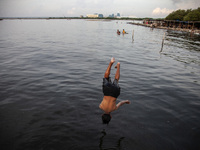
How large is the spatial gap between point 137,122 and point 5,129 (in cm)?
594

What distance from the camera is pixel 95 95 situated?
29.0ft

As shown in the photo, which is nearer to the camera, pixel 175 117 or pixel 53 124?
pixel 53 124

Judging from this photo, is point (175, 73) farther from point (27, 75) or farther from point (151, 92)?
point (27, 75)

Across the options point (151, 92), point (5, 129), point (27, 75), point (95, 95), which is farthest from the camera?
point (27, 75)

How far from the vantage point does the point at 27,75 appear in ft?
38.6

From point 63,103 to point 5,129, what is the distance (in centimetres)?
288

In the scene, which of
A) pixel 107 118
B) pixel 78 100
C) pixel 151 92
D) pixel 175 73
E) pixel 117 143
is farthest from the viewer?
pixel 175 73

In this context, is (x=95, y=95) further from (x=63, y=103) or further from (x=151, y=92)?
(x=151, y=92)

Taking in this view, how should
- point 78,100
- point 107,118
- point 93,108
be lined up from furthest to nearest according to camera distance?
1. point 78,100
2. point 93,108
3. point 107,118

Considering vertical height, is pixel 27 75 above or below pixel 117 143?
above

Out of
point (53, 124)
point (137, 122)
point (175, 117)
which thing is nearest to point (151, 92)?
point (175, 117)

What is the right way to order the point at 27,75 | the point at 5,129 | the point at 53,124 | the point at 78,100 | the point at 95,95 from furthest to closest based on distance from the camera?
the point at 27,75, the point at 95,95, the point at 78,100, the point at 53,124, the point at 5,129

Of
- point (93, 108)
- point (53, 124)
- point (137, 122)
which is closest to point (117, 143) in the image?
point (137, 122)

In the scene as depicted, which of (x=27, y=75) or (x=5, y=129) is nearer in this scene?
(x=5, y=129)
